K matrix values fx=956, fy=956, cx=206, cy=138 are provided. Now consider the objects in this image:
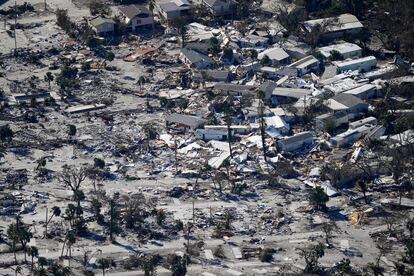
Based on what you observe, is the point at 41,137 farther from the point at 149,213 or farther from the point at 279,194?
the point at 279,194

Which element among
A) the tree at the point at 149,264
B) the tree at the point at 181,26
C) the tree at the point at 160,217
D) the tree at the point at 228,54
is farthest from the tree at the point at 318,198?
the tree at the point at 181,26

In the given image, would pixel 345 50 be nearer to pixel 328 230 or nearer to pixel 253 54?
pixel 253 54

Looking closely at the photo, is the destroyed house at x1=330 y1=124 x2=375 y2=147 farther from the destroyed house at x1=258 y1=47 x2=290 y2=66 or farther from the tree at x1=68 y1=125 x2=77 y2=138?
the tree at x1=68 y1=125 x2=77 y2=138

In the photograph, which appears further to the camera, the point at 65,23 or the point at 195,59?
the point at 65,23

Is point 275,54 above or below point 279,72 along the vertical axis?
above

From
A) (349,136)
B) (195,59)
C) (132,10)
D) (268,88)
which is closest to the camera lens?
(349,136)

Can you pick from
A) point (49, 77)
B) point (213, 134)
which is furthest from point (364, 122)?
point (49, 77)

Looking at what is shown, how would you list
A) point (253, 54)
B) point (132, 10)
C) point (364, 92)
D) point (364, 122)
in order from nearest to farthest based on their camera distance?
point (364, 122) → point (364, 92) → point (253, 54) → point (132, 10)
